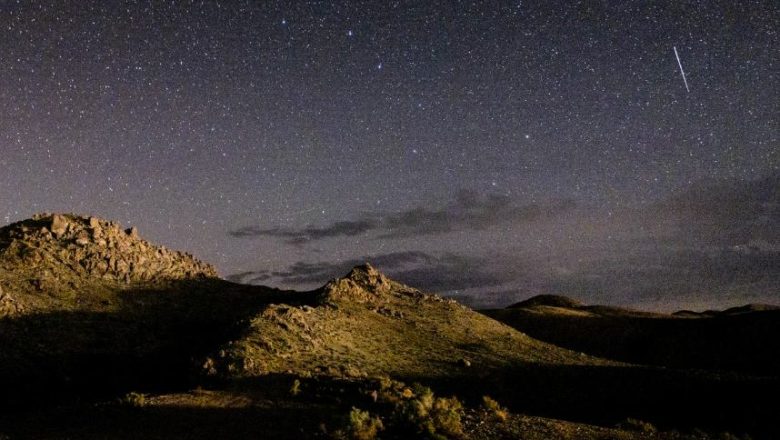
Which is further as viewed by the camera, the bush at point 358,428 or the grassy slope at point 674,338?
the grassy slope at point 674,338

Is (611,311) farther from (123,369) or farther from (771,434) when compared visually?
(123,369)

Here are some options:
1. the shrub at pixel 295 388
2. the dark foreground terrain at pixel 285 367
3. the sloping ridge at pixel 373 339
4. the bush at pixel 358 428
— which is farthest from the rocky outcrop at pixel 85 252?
the bush at pixel 358 428

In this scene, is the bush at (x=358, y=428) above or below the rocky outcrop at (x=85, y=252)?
below

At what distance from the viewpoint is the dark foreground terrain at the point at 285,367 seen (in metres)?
17.9

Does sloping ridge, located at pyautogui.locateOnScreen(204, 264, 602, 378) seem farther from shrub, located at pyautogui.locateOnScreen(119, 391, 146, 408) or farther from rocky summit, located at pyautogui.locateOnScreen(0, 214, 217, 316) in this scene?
rocky summit, located at pyautogui.locateOnScreen(0, 214, 217, 316)

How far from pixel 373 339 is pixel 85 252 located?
22865mm

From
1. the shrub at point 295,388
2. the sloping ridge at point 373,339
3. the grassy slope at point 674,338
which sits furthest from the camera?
the grassy slope at point 674,338

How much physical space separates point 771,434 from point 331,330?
24.2 m

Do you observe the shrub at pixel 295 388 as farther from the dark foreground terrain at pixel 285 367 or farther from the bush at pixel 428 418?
the bush at pixel 428 418

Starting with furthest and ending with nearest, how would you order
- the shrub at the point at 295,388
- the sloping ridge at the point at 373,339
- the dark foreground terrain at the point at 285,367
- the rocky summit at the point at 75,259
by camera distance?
the rocky summit at the point at 75,259, the sloping ridge at the point at 373,339, the shrub at the point at 295,388, the dark foreground terrain at the point at 285,367

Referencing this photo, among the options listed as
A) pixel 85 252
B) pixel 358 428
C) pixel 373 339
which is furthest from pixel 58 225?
pixel 358 428

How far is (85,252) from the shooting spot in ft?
127

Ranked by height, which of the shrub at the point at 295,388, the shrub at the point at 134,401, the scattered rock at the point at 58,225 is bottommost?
the shrub at the point at 295,388

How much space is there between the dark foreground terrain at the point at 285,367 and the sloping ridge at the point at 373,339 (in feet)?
0.51
